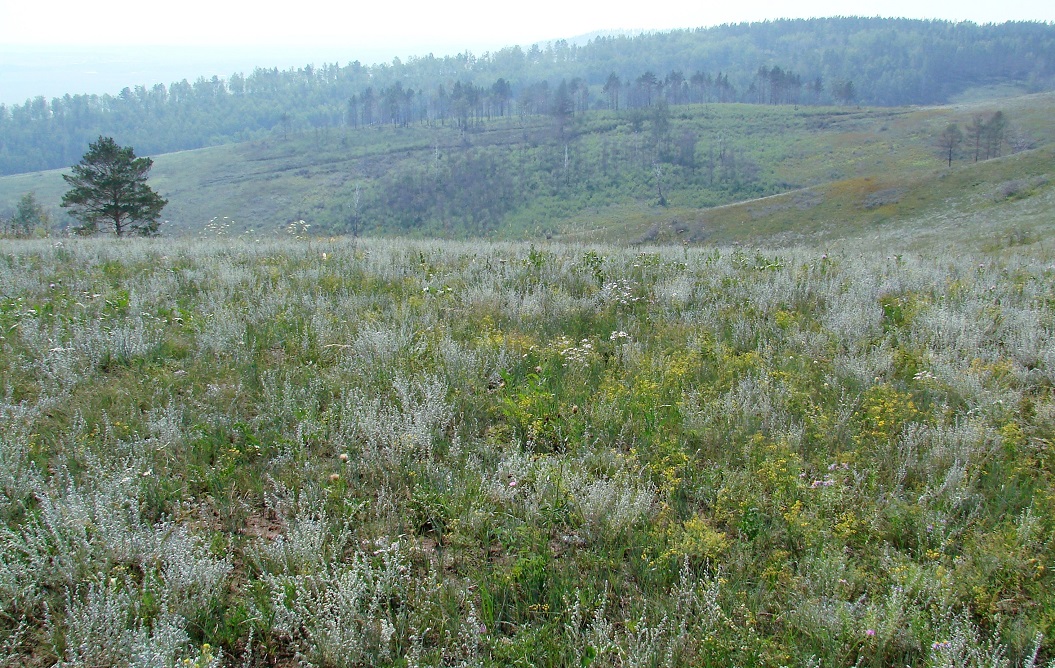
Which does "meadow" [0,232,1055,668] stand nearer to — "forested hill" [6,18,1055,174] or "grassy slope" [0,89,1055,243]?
"grassy slope" [0,89,1055,243]

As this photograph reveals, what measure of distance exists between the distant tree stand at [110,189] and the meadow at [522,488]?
25669mm

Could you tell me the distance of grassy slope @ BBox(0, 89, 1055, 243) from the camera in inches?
1497

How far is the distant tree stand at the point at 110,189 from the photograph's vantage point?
25438mm

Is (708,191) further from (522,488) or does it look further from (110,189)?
(522,488)

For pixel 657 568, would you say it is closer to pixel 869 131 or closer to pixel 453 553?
pixel 453 553

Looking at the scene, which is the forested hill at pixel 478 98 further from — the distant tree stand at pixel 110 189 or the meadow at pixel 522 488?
the meadow at pixel 522 488

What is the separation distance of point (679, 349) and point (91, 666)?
3.88 m

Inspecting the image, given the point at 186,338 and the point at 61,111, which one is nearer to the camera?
the point at 186,338

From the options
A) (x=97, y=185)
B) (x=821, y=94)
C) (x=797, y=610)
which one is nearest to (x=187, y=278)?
(x=797, y=610)

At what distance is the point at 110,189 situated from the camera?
2591cm

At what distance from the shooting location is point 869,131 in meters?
90.8

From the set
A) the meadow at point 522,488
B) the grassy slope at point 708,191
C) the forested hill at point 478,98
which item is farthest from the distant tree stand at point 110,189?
the forested hill at point 478,98

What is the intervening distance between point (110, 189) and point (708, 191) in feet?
242

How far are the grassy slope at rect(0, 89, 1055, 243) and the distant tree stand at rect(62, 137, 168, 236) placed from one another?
16.4ft
